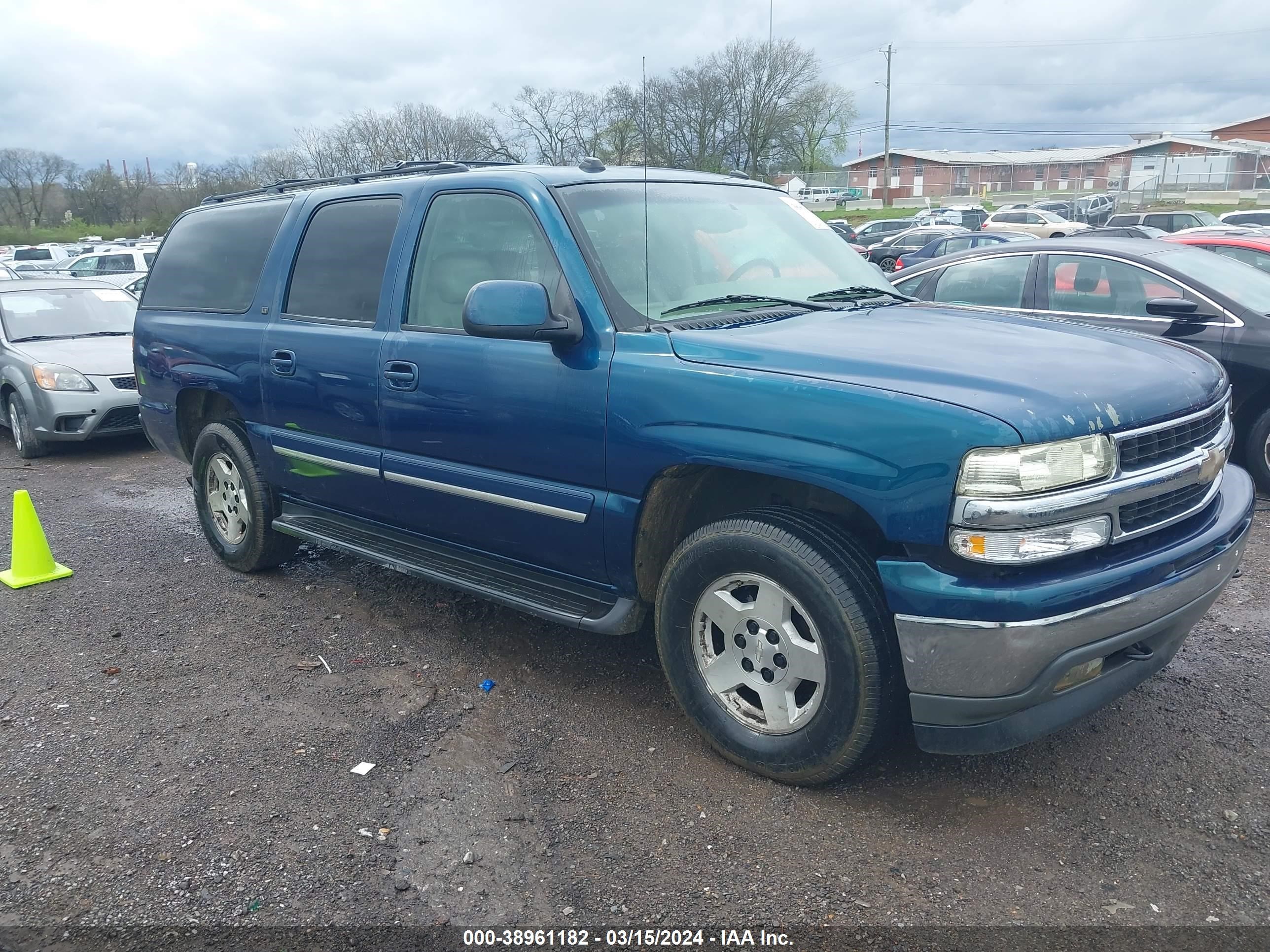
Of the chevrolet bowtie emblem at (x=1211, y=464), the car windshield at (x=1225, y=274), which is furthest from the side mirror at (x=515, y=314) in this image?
the car windshield at (x=1225, y=274)

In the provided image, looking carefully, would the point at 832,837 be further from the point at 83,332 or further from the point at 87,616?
the point at 83,332

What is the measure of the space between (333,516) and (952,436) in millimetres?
3167

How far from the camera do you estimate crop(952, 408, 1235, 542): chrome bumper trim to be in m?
2.55

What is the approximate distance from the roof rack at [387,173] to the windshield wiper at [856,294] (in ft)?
4.87

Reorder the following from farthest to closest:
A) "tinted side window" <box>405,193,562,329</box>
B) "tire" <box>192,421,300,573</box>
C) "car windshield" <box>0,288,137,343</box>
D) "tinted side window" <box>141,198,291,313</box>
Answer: "car windshield" <box>0,288,137,343</box> → "tire" <box>192,421,300,573</box> → "tinted side window" <box>141,198,291,313</box> → "tinted side window" <box>405,193,562,329</box>

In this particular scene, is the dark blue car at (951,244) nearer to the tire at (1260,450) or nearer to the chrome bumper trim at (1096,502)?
the tire at (1260,450)

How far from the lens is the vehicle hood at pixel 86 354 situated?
866 cm

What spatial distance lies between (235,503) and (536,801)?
3.05 m

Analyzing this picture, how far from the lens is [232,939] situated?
255 cm

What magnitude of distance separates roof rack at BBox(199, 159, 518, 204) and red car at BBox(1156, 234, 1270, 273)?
20.6 ft

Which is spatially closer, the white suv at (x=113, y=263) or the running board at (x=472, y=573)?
the running board at (x=472, y=573)

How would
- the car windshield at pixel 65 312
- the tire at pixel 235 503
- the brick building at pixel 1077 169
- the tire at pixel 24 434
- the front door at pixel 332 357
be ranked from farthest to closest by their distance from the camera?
1. the brick building at pixel 1077 169
2. the car windshield at pixel 65 312
3. the tire at pixel 24 434
4. the tire at pixel 235 503
5. the front door at pixel 332 357

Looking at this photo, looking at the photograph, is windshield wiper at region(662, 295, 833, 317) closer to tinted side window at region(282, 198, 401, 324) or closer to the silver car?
tinted side window at region(282, 198, 401, 324)

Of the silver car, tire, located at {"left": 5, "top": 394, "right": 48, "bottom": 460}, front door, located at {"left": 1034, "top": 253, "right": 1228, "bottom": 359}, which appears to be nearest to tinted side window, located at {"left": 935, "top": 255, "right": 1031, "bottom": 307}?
front door, located at {"left": 1034, "top": 253, "right": 1228, "bottom": 359}
